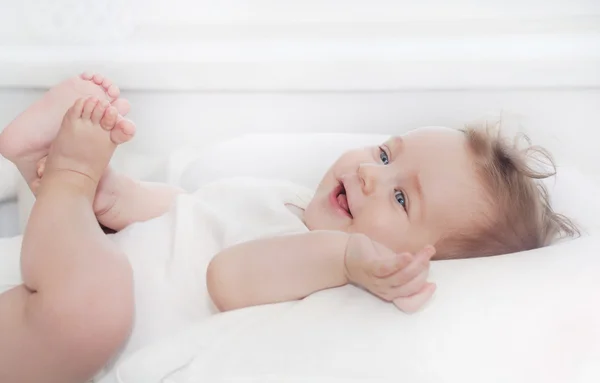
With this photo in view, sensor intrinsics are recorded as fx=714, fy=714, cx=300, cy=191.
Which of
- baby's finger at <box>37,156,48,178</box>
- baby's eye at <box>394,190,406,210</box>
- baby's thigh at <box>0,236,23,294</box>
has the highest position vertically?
baby's finger at <box>37,156,48,178</box>

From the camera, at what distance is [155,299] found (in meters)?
0.93

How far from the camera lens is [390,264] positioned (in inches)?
30.7

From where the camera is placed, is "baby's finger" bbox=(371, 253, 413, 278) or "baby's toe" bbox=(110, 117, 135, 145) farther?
"baby's toe" bbox=(110, 117, 135, 145)

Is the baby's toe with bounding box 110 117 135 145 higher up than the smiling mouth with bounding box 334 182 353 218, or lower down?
higher up

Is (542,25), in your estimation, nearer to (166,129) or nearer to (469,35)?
(469,35)

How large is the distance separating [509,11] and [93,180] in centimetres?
113

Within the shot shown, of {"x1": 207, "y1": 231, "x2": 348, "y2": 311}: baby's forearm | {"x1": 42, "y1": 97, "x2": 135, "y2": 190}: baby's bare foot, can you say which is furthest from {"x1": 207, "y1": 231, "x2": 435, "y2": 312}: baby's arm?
{"x1": 42, "y1": 97, "x2": 135, "y2": 190}: baby's bare foot

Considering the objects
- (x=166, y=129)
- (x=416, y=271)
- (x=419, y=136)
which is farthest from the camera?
(x=166, y=129)

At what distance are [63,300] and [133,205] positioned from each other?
11.5 inches

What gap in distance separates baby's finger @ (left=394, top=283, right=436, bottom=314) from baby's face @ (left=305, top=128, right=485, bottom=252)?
20 centimetres

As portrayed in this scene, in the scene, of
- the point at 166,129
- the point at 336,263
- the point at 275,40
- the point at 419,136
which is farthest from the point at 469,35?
the point at 336,263

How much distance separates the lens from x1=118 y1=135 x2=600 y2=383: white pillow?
748mm

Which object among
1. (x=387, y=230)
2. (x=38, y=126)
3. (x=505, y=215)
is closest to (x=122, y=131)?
(x=38, y=126)

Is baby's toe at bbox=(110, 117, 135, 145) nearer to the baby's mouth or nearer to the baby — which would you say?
the baby
